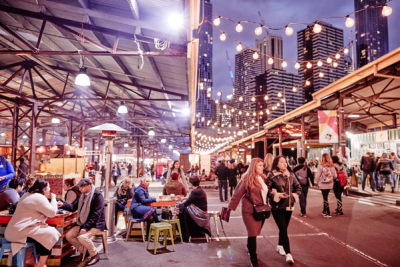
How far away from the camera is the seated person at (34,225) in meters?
3.86

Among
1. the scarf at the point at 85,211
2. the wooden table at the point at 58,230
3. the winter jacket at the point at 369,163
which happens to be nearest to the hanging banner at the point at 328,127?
the winter jacket at the point at 369,163

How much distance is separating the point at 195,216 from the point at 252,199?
77.8 inches

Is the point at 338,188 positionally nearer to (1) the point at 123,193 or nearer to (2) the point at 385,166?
(2) the point at 385,166

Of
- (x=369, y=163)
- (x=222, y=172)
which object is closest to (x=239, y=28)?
(x=222, y=172)

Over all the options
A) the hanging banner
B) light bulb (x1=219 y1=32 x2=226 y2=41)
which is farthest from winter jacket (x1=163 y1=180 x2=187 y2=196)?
the hanging banner

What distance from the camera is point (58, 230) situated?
Result: 455 cm

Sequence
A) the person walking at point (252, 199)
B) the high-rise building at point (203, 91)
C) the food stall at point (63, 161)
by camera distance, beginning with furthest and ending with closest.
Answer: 1. the food stall at point (63, 161)
2. the high-rise building at point (203, 91)
3. the person walking at point (252, 199)

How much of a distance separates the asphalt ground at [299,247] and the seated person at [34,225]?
67 centimetres

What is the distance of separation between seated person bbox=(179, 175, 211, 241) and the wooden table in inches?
90.2

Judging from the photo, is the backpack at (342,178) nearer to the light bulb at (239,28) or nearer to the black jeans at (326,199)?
the black jeans at (326,199)

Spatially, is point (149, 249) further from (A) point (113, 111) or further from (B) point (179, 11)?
(A) point (113, 111)

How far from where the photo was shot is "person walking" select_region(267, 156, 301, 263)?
430 cm

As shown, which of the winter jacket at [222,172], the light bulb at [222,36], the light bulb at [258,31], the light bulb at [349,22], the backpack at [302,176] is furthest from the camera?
the winter jacket at [222,172]

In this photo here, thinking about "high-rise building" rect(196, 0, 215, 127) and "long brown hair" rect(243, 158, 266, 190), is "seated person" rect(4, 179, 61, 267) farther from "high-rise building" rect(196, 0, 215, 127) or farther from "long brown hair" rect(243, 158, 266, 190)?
"high-rise building" rect(196, 0, 215, 127)
